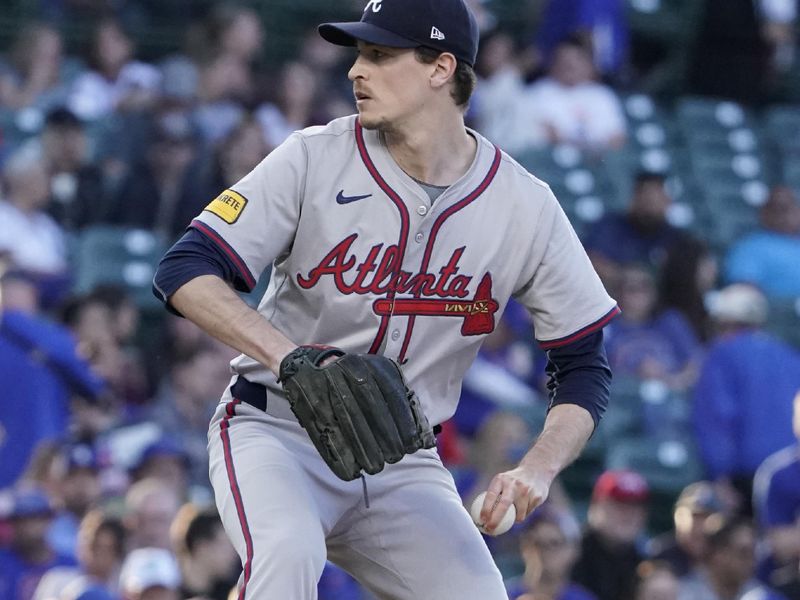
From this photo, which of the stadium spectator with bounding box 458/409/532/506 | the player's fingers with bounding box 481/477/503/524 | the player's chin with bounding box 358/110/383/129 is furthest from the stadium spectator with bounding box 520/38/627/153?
Answer: the player's fingers with bounding box 481/477/503/524

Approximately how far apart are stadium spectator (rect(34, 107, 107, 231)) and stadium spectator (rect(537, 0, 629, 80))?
140 inches

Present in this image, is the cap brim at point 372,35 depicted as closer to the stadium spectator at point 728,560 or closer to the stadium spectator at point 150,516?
the stadium spectator at point 150,516

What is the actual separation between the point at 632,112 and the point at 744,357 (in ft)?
13.0

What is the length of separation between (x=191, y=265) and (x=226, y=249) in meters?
0.10

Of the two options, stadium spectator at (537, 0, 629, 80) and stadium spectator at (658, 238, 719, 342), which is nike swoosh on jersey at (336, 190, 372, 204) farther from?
stadium spectator at (537, 0, 629, 80)

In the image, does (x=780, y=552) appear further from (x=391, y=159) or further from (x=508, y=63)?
(x=508, y=63)

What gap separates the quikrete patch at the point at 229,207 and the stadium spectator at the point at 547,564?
3.41 meters

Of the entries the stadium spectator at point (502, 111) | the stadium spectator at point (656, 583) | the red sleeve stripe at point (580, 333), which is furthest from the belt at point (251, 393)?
the stadium spectator at point (502, 111)

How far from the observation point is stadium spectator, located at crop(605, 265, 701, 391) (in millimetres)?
9125

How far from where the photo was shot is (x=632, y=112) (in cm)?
1212

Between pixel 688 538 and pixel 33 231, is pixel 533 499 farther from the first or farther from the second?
pixel 33 231

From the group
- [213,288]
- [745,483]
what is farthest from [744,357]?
[213,288]

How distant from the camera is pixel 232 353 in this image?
8.51 metres

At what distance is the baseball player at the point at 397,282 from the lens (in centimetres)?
390
